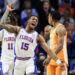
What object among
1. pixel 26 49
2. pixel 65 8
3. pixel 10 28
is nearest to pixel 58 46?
pixel 26 49

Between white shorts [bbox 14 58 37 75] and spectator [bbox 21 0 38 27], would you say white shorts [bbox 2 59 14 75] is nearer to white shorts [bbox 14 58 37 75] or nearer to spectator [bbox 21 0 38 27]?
white shorts [bbox 14 58 37 75]

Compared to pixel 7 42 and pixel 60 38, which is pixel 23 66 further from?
pixel 7 42

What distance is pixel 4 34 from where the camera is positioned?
26.0 ft

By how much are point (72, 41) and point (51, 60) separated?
10.4ft

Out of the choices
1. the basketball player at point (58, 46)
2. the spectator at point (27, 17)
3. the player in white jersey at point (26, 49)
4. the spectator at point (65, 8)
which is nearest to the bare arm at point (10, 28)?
the player in white jersey at point (26, 49)

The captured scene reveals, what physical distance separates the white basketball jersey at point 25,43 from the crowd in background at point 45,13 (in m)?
3.15

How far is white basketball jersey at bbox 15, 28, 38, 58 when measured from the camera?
273 inches

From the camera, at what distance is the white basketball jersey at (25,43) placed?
22.7 feet

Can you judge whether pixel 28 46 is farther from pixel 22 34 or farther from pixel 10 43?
pixel 10 43

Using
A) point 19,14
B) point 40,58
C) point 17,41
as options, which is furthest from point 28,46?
point 19,14

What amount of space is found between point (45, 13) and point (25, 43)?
188 inches

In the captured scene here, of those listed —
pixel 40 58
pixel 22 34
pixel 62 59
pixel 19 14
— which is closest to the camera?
pixel 22 34

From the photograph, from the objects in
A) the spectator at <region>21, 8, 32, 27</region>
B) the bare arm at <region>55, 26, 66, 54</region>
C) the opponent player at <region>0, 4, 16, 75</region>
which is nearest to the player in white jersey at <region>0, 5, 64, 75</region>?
the bare arm at <region>55, 26, 66, 54</region>

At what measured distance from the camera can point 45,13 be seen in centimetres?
1158
